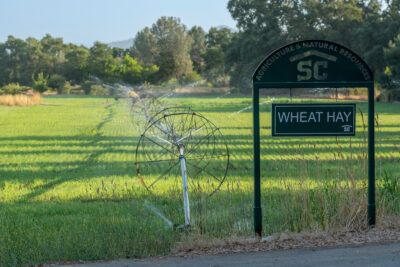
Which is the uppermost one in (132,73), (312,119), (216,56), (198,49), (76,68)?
(198,49)

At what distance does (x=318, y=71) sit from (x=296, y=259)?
6.84ft

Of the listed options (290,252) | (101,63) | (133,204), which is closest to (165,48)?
(101,63)

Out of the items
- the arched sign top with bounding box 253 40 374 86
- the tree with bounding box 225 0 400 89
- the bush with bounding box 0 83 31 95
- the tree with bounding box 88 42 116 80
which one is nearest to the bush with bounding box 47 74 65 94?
the tree with bounding box 88 42 116 80

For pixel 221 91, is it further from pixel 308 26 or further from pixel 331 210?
pixel 331 210

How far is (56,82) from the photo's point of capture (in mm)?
57094

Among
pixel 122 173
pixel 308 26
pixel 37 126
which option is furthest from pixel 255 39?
pixel 122 173

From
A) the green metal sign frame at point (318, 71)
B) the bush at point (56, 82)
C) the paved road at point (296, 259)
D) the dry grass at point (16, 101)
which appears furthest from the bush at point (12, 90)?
the paved road at point (296, 259)

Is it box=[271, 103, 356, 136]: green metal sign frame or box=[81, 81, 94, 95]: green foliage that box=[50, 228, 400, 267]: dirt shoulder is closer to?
box=[271, 103, 356, 136]: green metal sign frame

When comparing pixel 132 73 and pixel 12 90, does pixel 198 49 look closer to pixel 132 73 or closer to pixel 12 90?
pixel 132 73

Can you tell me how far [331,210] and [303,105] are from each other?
133 centimetres

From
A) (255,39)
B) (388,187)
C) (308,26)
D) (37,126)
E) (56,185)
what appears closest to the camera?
(388,187)

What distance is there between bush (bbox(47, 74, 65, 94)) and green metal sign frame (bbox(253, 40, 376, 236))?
176 ft

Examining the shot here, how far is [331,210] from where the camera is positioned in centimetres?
584

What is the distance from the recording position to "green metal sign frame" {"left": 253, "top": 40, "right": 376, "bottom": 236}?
17.6ft
